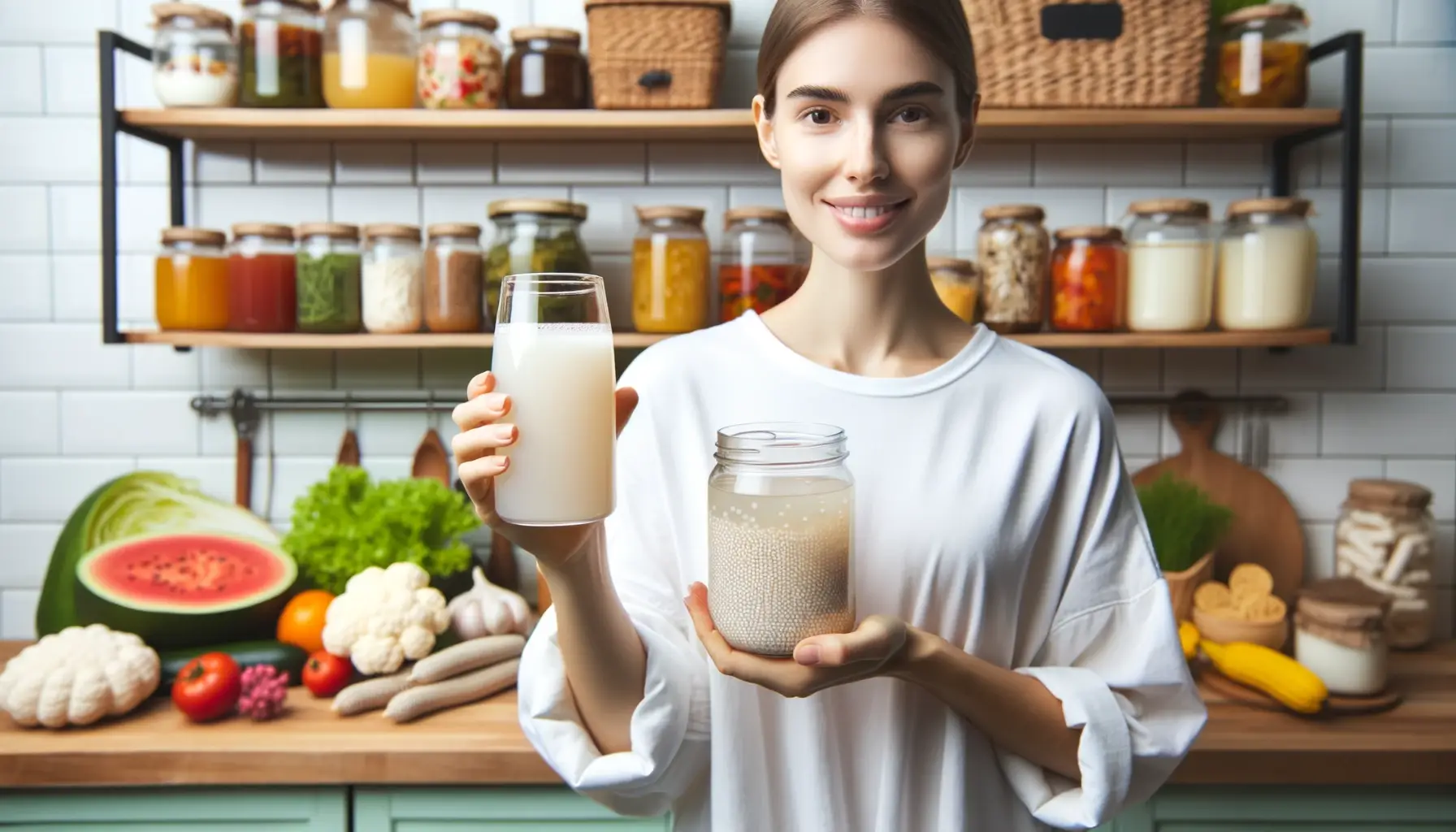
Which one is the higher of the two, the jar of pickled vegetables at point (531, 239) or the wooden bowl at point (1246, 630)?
the jar of pickled vegetables at point (531, 239)

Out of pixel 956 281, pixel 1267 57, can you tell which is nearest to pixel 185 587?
pixel 956 281

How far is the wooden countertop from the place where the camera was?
5.21ft

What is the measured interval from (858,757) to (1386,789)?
3.60 feet

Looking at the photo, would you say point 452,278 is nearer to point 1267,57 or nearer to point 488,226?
point 488,226

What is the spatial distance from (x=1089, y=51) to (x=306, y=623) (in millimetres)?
1682

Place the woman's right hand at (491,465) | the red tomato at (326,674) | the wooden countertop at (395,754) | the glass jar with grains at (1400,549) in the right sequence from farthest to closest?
the glass jar with grains at (1400,549)
the red tomato at (326,674)
the wooden countertop at (395,754)
the woman's right hand at (491,465)

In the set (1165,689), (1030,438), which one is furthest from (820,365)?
(1165,689)

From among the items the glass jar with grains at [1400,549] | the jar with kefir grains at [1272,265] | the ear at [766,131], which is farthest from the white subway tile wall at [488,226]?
the ear at [766,131]

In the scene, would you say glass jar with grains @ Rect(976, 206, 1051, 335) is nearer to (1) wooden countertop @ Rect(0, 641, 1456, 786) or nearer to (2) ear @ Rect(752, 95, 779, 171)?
(1) wooden countertop @ Rect(0, 641, 1456, 786)

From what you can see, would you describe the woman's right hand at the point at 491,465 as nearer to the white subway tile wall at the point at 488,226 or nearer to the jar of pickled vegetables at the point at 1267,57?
the white subway tile wall at the point at 488,226

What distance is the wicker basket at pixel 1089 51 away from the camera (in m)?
1.88

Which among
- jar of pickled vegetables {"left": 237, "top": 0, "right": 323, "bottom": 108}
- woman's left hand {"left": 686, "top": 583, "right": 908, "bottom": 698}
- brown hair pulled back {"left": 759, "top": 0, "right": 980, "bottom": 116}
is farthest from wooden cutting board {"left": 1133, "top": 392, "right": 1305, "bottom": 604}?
jar of pickled vegetables {"left": 237, "top": 0, "right": 323, "bottom": 108}

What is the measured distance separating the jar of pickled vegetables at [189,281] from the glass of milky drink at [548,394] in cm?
136

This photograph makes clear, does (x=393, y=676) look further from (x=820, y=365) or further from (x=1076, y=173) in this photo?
(x=1076, y=173)
